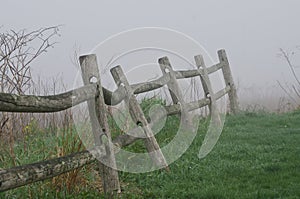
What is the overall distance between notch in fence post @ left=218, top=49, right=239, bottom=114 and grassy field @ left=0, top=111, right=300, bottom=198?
3.77 m

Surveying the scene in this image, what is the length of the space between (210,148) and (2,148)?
8.96 ft

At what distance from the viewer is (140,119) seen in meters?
4.88

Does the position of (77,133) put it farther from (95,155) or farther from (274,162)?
(274,162)

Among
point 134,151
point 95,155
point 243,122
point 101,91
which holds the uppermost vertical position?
point 101,91

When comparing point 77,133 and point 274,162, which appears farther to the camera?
point 274,162

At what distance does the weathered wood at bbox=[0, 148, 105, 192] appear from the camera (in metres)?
2.58

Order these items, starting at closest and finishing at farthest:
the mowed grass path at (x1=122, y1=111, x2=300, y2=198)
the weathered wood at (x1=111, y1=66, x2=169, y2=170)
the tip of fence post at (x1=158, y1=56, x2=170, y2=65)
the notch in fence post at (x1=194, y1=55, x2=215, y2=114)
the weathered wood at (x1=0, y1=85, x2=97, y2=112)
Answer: the weathered wood at (x1=0, y1=85, x2=97, y2=112) < the mowed grass path at (x1=122, y1=111, x2=300, y2=198) < the weathered wood at (x1=111, y1=66, x2=169, y2=170) < the tip of fence post at (x1=158, y1=56, x2=170, y2=65) < the notch in fence post at (x1=194, y1=55, x2=215, y2=114)

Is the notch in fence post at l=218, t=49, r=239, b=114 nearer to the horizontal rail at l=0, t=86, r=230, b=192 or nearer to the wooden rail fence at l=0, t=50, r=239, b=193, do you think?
the wooden rail fence at l=0, t=50, r=239, b=193

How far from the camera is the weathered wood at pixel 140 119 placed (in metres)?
4.88

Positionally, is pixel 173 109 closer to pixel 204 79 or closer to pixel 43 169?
pixel 204 79

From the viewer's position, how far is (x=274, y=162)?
5105mm

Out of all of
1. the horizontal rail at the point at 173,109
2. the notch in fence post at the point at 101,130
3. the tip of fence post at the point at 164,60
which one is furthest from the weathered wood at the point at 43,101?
the tip of fence post at the point at 164,60

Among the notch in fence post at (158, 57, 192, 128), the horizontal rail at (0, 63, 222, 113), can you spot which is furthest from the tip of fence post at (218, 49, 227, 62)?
the horizontal rail at (0, 63, 222, 113)

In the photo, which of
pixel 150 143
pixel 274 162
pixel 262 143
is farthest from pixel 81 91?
pixel 262 143
